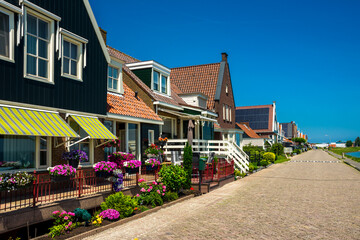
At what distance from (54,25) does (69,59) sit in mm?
1337

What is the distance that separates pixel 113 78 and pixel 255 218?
32.8 feet

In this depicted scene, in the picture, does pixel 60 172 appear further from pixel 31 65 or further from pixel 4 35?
pixel 4 35

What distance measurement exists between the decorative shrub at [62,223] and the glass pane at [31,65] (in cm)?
460

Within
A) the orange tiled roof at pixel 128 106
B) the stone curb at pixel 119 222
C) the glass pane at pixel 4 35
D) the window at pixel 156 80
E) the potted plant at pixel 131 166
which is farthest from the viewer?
the window at pixel 156 80

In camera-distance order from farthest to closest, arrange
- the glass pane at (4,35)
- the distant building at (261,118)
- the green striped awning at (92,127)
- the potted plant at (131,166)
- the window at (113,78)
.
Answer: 1. the distant building at (261,118)
2. the window at (113,78)
3. the potted plant at (131,166)
4. the green striped awning at (92,127)
5. the glass pane at (4,35)

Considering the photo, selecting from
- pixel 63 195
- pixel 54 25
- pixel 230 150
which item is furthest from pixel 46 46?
pixel 230 150

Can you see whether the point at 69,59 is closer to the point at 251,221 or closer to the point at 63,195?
the point at 63,195

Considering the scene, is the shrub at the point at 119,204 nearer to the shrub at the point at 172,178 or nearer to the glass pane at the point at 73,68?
the shrub at the point at 172,178

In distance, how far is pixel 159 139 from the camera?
1792cm

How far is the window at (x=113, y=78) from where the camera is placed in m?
16.0

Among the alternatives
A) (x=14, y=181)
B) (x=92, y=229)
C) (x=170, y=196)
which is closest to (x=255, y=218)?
(x=170, y=196)

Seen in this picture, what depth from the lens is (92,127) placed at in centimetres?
1162

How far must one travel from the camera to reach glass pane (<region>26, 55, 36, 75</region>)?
9.91 m

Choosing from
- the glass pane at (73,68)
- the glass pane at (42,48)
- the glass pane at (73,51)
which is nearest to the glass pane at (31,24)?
the glass pane at (42,48)
